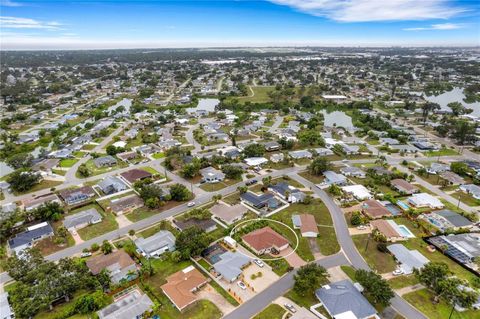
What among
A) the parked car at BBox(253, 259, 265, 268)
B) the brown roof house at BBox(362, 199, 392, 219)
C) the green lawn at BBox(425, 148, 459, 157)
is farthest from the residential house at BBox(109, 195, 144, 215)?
the green lawn at BBox(425, 148, 459, 157)

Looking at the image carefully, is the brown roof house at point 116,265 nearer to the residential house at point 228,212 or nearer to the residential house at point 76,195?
the residential house at point 228,212

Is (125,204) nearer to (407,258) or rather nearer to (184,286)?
(184,286)

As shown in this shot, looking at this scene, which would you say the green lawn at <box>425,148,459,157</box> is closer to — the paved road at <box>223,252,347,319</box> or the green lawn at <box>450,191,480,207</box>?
the green lawn at <box>450,191,480,207</box>

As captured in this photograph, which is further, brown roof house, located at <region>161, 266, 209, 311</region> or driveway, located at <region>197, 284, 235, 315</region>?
brown roof house, located at <region>161, 266, 209, 311</region>

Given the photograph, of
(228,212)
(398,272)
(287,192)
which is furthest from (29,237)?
(398,272)

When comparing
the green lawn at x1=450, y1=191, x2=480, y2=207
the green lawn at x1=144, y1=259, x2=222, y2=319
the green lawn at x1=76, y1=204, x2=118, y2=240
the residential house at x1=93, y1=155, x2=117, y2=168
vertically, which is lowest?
the green lawn at x1=144, y1=259, x2=222, y2=319

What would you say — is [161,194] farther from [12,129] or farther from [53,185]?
[12,129]

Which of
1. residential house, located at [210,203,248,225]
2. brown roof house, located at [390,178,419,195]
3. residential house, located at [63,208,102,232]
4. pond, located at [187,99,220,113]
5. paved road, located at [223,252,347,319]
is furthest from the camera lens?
pond, located at [187,99,220,113]
